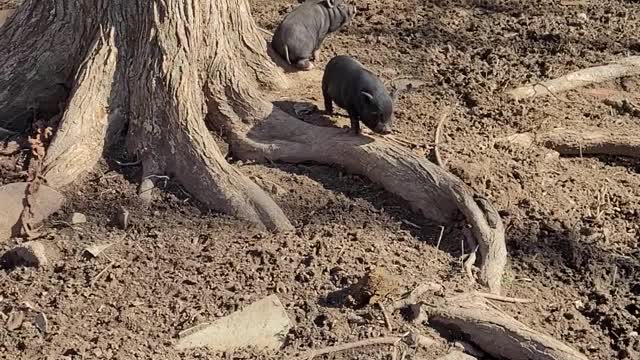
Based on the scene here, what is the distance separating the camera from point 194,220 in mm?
4746

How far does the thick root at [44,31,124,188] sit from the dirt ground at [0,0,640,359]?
119mm

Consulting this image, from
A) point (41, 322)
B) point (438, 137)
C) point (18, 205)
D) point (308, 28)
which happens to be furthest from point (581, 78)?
point (41, 322)

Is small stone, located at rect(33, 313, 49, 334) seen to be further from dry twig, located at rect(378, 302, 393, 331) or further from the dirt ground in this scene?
dry twig, located at rect(378, 302, 393, 331)

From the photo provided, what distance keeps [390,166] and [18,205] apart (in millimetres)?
2015

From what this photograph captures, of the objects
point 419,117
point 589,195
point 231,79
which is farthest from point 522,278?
point 231,79

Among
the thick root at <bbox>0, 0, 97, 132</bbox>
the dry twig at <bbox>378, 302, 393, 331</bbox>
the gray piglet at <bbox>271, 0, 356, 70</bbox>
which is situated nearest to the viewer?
the dry twig at <bbox>378, 302, 393, 331</bbox>

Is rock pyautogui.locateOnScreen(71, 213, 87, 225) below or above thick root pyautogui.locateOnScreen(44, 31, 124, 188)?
below

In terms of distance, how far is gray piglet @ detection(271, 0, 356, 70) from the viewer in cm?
592

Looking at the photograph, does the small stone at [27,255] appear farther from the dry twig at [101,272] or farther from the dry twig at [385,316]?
the dry twig at [385,316]

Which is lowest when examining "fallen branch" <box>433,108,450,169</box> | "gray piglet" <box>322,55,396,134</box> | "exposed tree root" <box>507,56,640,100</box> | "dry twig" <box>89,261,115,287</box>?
"dry twig" <box>89,261,115,287</box>

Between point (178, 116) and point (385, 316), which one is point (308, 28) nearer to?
point (178, 116)

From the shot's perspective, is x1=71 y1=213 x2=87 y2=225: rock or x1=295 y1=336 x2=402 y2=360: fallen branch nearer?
x1=295 y1=336 x2=402 y2=360: fallen branch

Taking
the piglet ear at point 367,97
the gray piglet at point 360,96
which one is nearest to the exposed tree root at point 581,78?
the gray piglet at point 360,96

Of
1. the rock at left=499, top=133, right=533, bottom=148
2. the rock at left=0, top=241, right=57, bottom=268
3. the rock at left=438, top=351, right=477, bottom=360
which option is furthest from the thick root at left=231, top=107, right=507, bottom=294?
the rock at left=0, top=241, right=57, bottom=268
